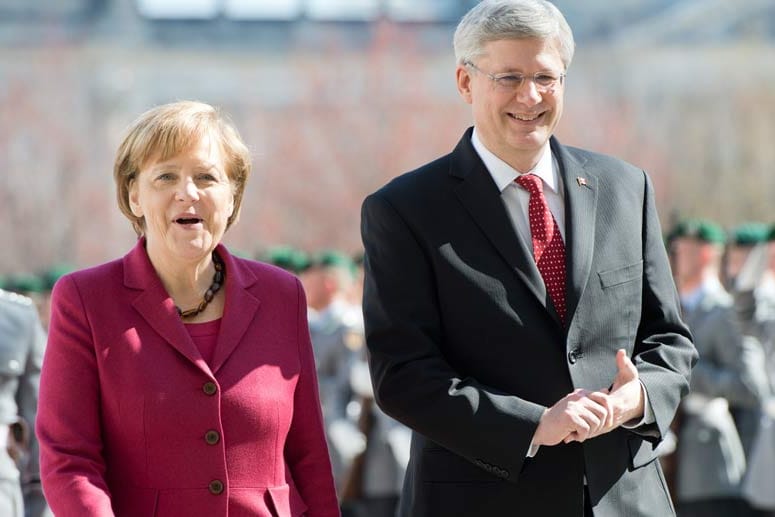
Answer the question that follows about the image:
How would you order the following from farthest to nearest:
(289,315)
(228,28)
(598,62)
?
1. (228,28)
2. (598,62)
3. (289,315)

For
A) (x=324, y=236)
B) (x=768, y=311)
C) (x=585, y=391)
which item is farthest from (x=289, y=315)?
(x=324, y=236)

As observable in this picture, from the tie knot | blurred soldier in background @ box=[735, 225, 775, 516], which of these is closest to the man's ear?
the tie knot

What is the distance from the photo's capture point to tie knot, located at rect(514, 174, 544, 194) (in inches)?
183

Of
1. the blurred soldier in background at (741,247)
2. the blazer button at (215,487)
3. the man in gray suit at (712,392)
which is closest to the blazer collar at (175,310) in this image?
the blazer button at (215,487)

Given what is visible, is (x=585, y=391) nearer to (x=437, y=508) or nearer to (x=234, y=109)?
(x=437, y=508)

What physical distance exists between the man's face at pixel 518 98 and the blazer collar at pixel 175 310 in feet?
2.53

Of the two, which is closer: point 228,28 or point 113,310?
point 113,310

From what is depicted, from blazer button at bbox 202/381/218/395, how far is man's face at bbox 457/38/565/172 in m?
1.02

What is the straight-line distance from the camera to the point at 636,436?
4.56m

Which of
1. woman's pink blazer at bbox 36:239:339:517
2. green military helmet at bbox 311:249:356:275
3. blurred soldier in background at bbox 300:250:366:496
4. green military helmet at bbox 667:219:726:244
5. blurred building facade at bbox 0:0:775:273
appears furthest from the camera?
blurred building facade at bbox 0:0:775:273

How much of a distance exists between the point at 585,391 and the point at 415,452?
0.53 metres

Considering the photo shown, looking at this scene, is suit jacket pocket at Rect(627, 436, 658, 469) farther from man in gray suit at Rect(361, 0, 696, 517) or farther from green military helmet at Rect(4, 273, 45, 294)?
green military helmet at Rect(4, 273, 45, 294)

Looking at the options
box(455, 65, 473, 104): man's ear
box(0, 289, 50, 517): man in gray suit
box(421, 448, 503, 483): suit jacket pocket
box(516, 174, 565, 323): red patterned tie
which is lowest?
box(0, 289, 50, 517): man in gray suit

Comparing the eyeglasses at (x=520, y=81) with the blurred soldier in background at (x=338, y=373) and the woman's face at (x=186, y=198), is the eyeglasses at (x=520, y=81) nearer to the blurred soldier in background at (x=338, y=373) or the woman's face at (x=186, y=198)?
the woman's face at (x=186, y=198)
